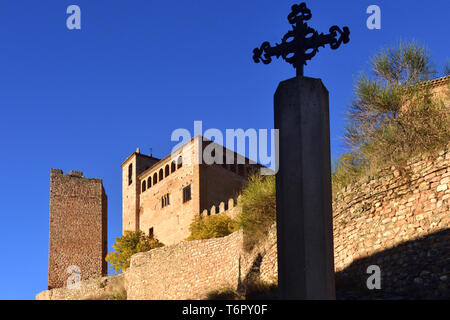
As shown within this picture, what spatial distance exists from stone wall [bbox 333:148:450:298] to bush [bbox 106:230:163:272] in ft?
72.8

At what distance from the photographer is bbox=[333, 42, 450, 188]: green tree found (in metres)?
11.9

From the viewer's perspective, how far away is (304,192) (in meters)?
5.42

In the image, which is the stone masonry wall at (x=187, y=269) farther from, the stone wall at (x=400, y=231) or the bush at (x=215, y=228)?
the bush at (x=215, y=228)

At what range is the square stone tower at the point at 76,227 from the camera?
39.6 m

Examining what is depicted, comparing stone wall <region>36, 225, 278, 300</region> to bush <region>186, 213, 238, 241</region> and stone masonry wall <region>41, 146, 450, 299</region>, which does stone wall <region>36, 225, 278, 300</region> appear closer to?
stone masonry wall <region>41, 146, 450, 299</region>

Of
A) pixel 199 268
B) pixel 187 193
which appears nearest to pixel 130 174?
pixel 187 193

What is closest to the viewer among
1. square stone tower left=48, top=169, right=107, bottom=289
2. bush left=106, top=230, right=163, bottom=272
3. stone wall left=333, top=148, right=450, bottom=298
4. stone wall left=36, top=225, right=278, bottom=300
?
stone wall left=333, top=148, right=450, bottom=298

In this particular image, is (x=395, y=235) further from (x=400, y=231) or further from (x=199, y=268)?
(x=199, y=268)

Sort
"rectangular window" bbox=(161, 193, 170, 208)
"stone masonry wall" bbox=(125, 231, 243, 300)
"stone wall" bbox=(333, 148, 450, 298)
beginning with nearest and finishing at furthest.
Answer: "stone wall" bbox=(333, 148, 450, 298) → "stone masonry wall" bbox=(125, 231, 243, 300) → "rectangular window" bbox=(161, 193, 170, 208)

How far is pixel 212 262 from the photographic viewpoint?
54.2 ft

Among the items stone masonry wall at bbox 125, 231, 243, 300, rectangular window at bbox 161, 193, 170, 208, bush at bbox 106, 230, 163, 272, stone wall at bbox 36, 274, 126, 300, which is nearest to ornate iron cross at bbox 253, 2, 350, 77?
stone masonry wall at bbox 125, 231, 243, 300

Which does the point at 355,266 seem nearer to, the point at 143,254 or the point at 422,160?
the point at 422,160

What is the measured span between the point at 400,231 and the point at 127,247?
25.3 metres

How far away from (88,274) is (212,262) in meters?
26.0
